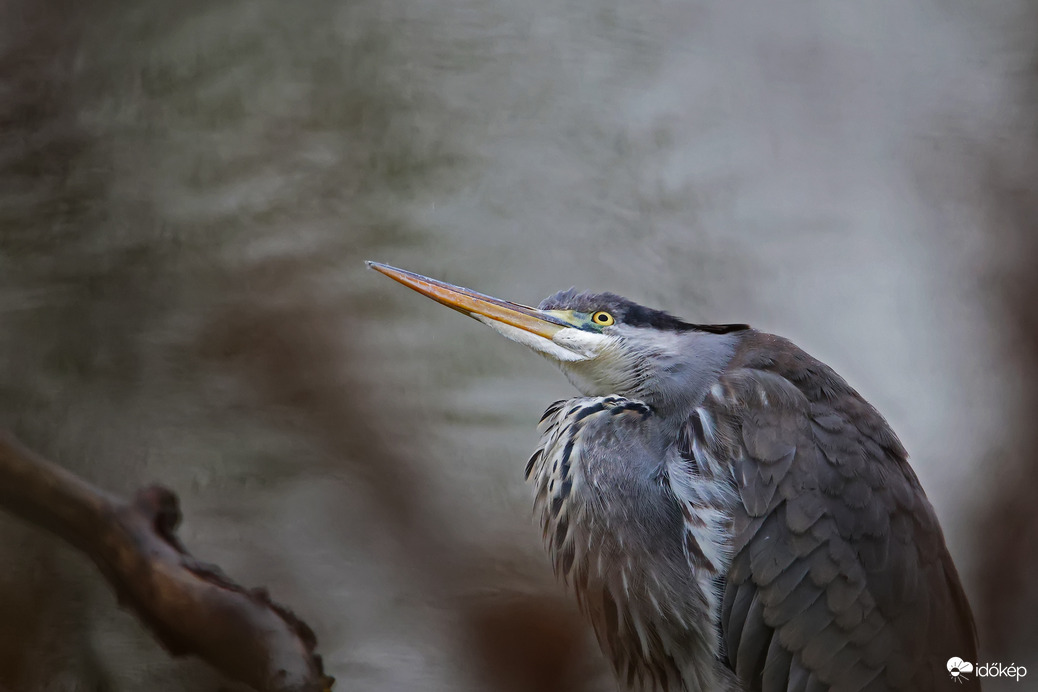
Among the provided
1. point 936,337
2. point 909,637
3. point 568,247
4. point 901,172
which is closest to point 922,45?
point 901,172

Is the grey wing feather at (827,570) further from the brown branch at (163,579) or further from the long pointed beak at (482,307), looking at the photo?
the brown branch at (163,579)

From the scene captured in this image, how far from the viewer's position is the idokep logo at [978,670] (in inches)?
53.0

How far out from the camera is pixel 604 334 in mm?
1556

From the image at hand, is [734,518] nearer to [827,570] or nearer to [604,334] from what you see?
[827,570]

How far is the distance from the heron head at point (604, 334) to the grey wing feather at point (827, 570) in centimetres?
19

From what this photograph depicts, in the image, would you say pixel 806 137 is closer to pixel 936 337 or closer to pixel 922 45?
pixel 922 45

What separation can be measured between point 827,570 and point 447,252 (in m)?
1.59

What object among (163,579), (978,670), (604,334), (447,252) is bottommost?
(978,670)

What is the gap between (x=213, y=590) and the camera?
1112 mm

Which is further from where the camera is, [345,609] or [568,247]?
[568,247]

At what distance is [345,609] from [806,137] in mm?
1987

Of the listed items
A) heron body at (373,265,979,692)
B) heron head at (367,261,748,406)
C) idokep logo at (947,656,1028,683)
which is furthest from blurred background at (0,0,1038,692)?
heron head at (367,261,748,406)

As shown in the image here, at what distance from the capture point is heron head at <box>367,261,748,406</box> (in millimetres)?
1521

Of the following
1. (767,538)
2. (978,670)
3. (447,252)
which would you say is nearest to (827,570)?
(767,538)
